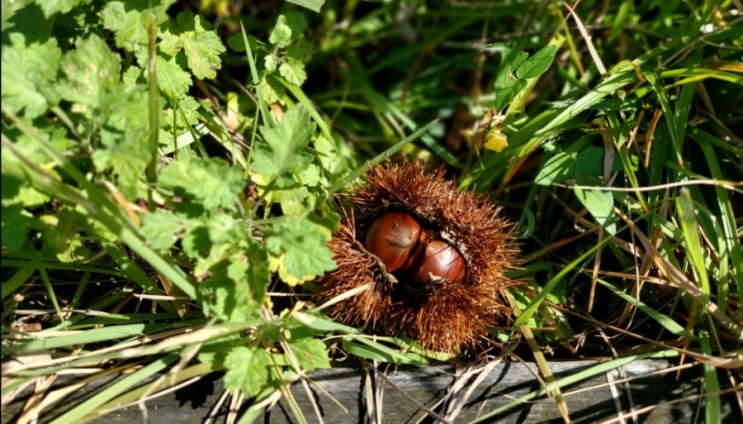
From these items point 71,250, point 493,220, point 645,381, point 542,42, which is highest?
point 542,42

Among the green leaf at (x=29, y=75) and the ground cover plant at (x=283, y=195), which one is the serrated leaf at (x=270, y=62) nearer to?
the ground cover plant at (x=283, y=195)

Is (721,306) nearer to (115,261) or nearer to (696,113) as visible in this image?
(696,113)

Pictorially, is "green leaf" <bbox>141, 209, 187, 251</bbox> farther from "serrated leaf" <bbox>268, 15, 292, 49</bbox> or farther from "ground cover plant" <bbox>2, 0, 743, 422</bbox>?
"serrated leaf" <bbox>268, 15, 292, 49</bbox>

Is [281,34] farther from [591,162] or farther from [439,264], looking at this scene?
[591,162]

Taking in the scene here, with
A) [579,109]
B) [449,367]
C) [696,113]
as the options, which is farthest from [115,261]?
[696,113]

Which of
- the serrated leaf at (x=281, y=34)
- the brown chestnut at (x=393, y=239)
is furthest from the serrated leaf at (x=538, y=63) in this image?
the serrated leaf at (x=281, y=34)

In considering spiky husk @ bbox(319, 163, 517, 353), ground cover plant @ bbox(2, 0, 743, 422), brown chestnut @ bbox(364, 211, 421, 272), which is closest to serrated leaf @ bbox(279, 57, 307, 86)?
ground cover plant @ bbox(2, 0, 743, 422)
